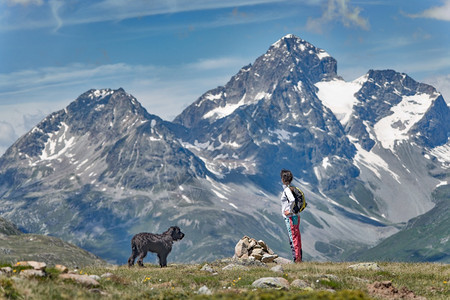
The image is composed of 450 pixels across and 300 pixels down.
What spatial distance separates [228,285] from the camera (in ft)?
77.5

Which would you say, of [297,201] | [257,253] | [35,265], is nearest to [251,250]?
[257,253]

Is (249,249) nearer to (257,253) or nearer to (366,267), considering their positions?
(257,253)

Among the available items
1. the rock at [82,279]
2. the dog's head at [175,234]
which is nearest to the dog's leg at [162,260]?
the dog's head at [175,234]

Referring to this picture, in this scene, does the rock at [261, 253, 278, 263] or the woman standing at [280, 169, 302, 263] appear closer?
the woman standing at [280, 169, 302, 263]

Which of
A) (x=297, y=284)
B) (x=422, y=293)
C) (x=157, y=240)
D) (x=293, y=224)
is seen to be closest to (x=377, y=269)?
(x=293, y=224)

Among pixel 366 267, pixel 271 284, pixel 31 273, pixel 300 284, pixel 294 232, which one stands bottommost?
pixel 366 267

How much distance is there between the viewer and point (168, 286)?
74.3 feet

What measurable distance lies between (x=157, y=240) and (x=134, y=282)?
12847mm

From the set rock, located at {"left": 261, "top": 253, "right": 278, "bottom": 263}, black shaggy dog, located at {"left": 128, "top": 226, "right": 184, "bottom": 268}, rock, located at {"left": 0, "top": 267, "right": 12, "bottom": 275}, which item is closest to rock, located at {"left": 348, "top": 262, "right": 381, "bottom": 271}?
rock, located at {"left": 261, "top": 253, "right": 278, "bottom": 263}

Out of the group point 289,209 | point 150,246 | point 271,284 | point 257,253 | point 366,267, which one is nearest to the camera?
point 271,284

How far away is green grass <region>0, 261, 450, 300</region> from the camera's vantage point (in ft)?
55.2

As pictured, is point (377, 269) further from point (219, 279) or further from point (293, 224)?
point (219, 279)

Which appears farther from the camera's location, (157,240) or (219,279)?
(157,240)

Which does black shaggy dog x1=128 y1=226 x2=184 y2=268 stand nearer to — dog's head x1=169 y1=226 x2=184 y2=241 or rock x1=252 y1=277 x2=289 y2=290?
dog's head x1=169 y1=226 x2=184 y2=241
